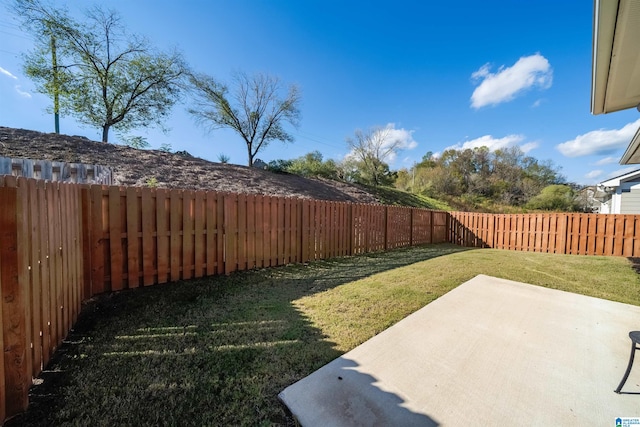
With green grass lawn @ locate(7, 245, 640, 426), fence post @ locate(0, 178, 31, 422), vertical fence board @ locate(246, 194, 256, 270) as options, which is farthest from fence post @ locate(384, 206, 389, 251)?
fence post @ locate(0, 178, 31, 422)

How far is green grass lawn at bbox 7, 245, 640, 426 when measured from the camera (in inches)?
57.7

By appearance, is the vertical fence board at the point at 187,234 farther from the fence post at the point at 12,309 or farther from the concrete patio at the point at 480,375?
the concrete patio at the point at 480,375

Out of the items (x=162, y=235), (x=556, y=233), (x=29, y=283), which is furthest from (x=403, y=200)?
(x=29, y=283)

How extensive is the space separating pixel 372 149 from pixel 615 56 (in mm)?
27419

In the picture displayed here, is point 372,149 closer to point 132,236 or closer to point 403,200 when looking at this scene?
point 403,200

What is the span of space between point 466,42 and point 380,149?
16.6 meters

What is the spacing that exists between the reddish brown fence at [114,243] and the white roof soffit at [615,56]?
16.6 ft

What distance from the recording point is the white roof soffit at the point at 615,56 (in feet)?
7.40

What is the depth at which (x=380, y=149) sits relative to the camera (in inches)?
1163

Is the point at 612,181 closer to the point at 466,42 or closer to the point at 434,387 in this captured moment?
the point at 466,42

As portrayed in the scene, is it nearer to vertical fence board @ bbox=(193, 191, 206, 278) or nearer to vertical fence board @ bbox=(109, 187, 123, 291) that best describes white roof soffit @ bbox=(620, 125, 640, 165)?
vertical fence board @ bbox=(193, 191, 206, 278)

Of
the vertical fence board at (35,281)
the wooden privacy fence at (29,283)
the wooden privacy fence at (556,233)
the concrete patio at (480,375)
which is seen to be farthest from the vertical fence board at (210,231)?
the wooden privacy fence at (556,233)

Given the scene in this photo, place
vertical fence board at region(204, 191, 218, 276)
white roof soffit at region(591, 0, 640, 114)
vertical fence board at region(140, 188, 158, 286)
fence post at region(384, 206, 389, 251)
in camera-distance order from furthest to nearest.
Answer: fence post at region(384, 206, 389, 251) → vertical fence board at region(204, 191, 218, 276) → vertical fence board at region(140, 188, 158, 286) → white roof soffit at region(591, 0, 640, 114)

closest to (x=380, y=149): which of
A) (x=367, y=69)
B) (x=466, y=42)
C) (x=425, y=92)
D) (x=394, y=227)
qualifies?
(x=425, y=92)
